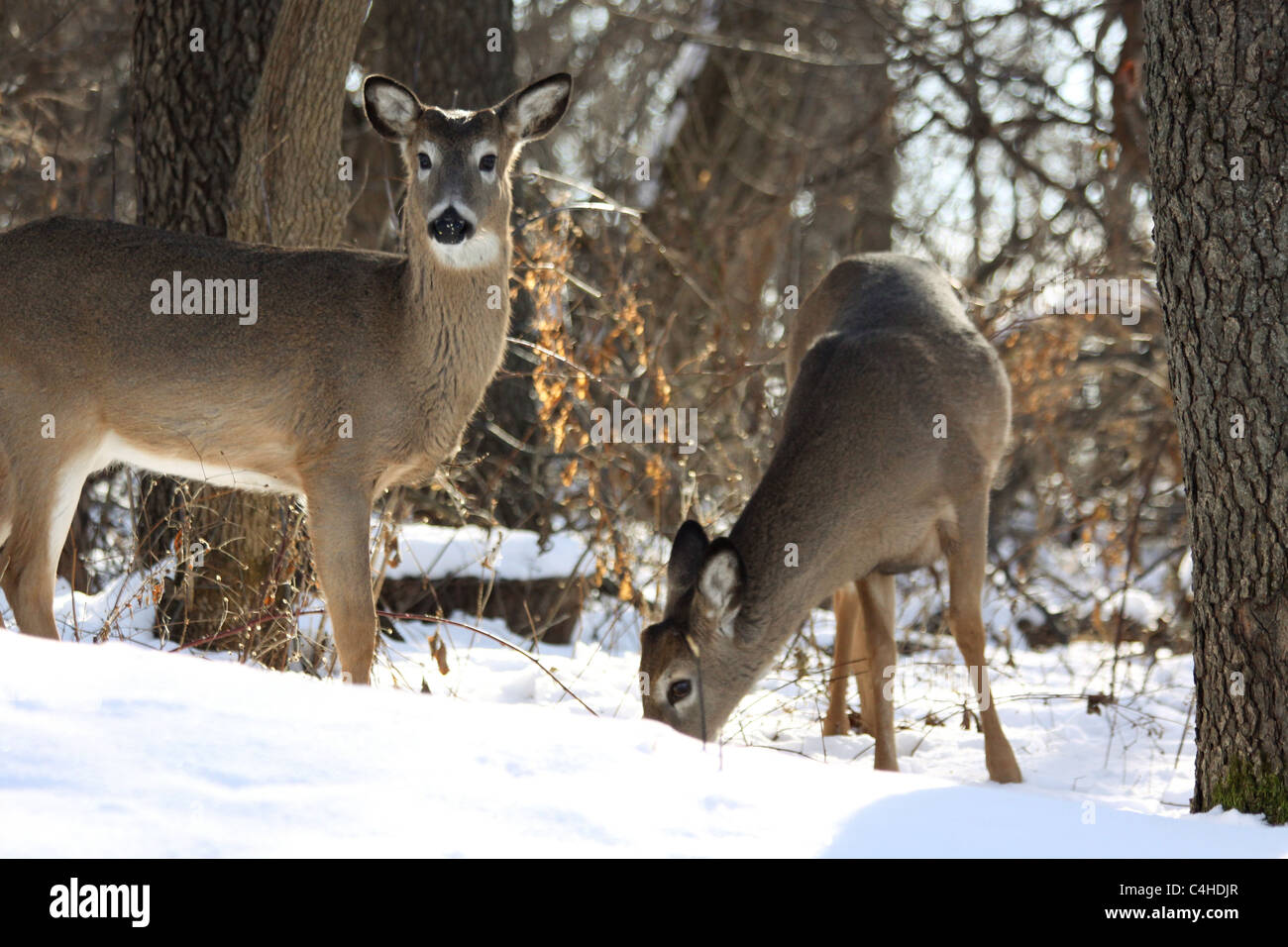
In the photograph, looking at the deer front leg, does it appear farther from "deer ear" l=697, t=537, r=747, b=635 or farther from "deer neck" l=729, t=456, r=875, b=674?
"deer neck" l=729, t=456, r=875, b=674

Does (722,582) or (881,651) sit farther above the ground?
(722,582)

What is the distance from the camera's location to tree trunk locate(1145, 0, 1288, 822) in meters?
4.21

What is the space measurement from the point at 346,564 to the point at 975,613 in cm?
263

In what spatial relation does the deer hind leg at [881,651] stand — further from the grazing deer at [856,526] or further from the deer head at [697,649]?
the deer head at [697,649]

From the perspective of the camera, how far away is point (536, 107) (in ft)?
19.5

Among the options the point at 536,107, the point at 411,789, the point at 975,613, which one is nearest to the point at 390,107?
the point at 536,107

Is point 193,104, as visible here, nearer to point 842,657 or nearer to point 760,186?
point 842,657

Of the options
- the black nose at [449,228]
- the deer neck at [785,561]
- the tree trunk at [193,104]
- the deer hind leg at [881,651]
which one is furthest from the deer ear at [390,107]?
the deer hind leg at [881,651]

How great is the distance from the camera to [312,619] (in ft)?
23.7

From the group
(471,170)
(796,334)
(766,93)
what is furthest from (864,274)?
(766,93)
